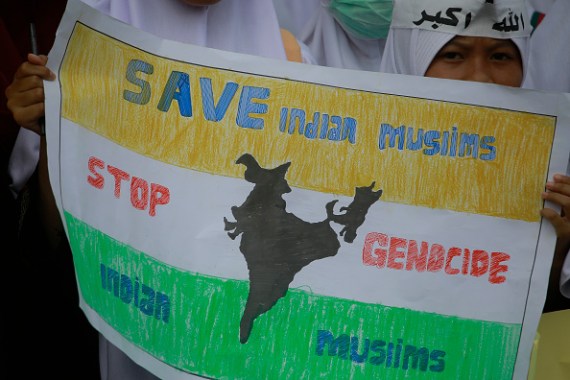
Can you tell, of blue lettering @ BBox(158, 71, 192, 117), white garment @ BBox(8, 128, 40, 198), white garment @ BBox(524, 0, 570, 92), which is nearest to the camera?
blue lettering @ BBox(158, 71, 192, 117)

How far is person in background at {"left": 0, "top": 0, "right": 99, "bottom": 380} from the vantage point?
205 cm

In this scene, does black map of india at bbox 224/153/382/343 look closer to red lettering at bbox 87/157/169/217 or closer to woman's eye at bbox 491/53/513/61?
red lettering at bbox 87/157/169/217

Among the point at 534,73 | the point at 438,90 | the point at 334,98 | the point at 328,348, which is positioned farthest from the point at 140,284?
the point at 534,73

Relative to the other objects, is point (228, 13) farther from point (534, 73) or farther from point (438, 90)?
point (534, 73)

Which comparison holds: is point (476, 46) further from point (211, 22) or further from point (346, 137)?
point (211, 22)

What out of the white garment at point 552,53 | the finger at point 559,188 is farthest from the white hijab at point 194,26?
the white garment at point 552,53

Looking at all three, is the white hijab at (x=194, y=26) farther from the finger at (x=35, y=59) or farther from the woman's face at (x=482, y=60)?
the woman's face at (x=482, y=60)

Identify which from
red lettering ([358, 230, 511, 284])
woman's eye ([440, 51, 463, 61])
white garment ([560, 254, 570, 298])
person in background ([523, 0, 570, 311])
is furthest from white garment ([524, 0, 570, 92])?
red lettering ([358, 230, 511, 284])

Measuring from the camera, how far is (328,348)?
1688 mm

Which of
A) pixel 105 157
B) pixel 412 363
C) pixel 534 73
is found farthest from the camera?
pixel 534 73

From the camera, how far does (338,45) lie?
3555 millimetres

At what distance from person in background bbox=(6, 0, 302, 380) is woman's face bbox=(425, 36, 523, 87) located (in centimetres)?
43

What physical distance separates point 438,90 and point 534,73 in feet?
4.16

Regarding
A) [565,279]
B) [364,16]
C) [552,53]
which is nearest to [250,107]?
[565,279]
